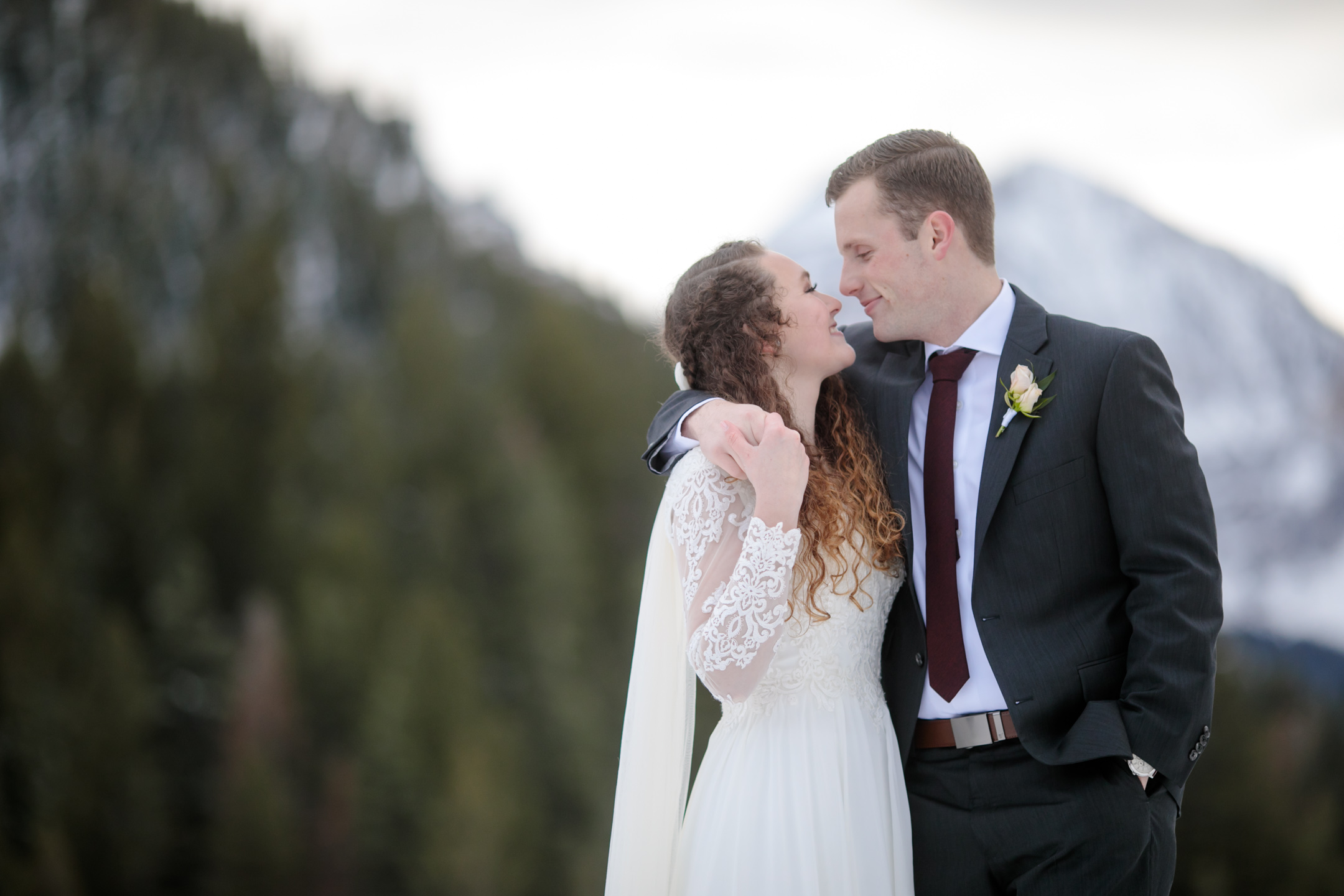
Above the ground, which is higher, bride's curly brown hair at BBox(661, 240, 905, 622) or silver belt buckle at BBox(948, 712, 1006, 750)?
bride's curly brown hair at BBox(661, 240, 905, 622)

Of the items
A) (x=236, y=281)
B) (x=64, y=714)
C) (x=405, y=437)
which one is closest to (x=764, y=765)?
(x=64, y=714)

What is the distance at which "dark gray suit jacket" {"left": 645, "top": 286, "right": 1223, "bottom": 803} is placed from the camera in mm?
2422

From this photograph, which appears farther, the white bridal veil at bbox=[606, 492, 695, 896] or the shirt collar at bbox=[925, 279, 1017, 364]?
the white bridal veil at bbox=[606, 492, 695, 896]

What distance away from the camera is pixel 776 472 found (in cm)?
255

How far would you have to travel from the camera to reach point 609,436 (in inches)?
1759

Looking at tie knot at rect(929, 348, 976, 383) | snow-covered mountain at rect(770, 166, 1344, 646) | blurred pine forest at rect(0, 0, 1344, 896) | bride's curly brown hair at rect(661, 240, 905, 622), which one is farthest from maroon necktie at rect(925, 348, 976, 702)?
blurred pine forest at rect(0, 0, 1344, 896)

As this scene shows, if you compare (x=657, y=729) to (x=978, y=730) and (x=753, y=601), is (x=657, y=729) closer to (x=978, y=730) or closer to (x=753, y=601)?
(x=753, y=601)

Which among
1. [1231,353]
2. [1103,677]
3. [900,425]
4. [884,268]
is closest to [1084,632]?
[1103,677]

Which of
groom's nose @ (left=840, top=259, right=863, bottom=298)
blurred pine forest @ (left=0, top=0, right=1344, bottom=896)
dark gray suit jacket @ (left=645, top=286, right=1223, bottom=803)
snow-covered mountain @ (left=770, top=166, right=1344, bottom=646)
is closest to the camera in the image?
dark gray suit jacket @ (left=645, top=286, right=1223, bottom=803)

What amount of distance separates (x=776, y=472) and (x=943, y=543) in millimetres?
472

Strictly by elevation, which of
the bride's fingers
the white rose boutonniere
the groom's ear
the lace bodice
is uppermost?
the groom's ear

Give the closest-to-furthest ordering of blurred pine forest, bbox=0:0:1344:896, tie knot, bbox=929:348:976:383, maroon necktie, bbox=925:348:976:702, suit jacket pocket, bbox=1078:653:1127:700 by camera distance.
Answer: suit jacket pocket, bbox=1078:653:1127:700, maroon necktie, bbox=925:348:976:702, tie knot, bbox=929:348:976:383, blurred pine forest, bbox=0:0:1344:896

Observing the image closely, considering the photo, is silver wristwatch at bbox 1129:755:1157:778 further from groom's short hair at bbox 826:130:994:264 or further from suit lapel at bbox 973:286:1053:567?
groom's short hair at bbox 826:130:994:264

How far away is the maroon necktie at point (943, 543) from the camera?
2668mm
